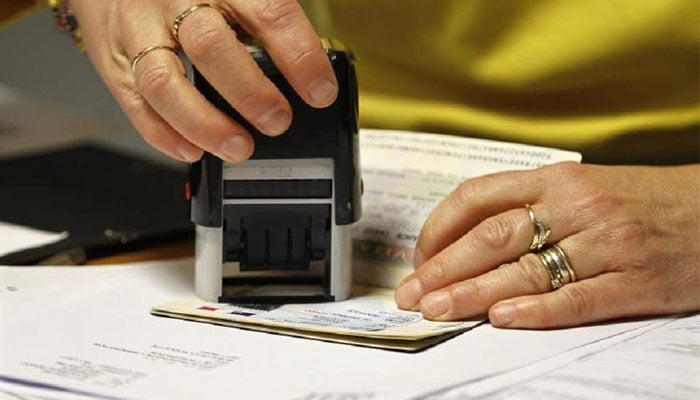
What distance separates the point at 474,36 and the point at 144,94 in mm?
299

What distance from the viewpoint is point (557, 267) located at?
70cm

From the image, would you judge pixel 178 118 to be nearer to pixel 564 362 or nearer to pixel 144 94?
pixel 144 94

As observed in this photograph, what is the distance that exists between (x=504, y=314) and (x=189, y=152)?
0.73 ft

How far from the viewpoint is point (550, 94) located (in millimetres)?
883

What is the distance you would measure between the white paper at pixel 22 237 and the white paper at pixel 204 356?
12 centimetres

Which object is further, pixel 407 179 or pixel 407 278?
pixel 407 179

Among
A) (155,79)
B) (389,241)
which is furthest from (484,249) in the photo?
(155,79)

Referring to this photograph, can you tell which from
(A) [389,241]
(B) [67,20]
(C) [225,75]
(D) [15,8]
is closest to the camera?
(C) [225,75]

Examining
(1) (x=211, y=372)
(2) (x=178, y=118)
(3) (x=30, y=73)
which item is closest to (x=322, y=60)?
(2) (x=178, y=118)

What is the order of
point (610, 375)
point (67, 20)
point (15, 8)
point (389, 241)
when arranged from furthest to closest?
point (15, 8) < point (67, 20) < point (389, 241) < point (610, 375)

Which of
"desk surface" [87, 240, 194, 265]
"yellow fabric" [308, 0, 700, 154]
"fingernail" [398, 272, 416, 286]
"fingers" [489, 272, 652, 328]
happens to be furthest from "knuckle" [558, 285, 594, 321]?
"desk surface" [87, 240, 194, 265]

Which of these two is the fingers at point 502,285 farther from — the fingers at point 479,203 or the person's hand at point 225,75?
the person's hand at point 225,75

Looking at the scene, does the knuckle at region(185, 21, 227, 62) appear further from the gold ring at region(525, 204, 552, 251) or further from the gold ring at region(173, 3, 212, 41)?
the gold ring at region(525, 204, 552, 251)

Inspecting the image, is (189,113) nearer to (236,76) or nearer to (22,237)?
(236,76)
